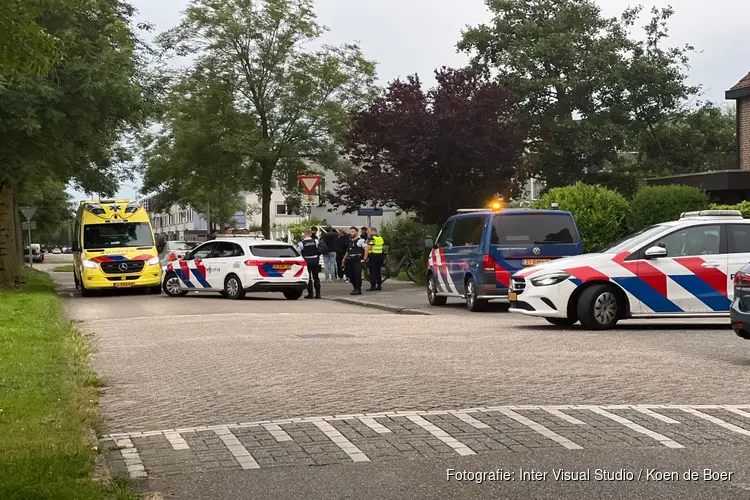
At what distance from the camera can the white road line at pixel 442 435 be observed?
7.02 meters

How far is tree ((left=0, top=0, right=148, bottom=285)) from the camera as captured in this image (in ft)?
87.9

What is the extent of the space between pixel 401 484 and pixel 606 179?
51.6 m

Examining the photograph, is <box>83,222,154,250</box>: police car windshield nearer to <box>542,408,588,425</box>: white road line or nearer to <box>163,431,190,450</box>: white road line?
<box>163,431,190,450</box>: white road line

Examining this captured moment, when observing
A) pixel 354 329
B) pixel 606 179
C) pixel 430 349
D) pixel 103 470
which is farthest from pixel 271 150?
pixel 103 470

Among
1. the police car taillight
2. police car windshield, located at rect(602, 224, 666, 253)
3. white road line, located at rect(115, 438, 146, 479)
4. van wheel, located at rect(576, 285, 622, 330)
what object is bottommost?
white road line, located at rect(115, 438, 146, 479)

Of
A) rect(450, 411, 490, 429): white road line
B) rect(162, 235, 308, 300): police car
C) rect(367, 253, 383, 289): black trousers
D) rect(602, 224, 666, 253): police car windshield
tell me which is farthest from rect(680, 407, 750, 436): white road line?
rect(367, 253, 383, 289): black trousers

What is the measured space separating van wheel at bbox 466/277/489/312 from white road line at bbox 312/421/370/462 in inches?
504

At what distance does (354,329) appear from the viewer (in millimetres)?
16516

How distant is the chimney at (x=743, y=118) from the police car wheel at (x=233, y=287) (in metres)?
18.3

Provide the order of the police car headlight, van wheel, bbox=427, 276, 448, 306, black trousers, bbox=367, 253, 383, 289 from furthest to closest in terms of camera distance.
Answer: black trousers, bbox=367, 253, 383, 289 < van wheel, bbox=427, 276, 448, 306 < the police car headlight

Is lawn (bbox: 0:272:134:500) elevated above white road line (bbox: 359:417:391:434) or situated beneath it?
elevated above

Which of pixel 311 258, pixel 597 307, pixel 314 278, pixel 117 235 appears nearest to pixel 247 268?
pixel 311 258

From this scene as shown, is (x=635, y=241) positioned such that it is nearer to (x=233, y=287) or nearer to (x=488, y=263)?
(x=488, y=263)

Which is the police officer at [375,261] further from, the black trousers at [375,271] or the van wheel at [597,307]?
the van wheel at [597,307]
